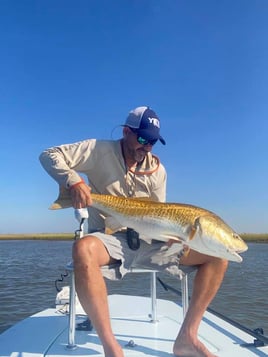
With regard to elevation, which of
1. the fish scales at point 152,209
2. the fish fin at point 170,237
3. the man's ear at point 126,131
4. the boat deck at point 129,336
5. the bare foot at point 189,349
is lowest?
the boat deck at point 129,336

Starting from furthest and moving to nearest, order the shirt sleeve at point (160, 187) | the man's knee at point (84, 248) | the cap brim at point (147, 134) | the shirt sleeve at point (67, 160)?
the shirt sleeve at point (160, 187)
the cap brim at point (147, 134)
the shirt sleeve at point (67, 160)
the man's knee at point (84, 248)

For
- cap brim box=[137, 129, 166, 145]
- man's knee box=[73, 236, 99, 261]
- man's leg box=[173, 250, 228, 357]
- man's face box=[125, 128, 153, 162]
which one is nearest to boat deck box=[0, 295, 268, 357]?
man's leg box=[173, 250, 228, 357]

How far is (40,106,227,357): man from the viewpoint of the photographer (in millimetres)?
2490

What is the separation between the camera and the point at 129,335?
131 inches

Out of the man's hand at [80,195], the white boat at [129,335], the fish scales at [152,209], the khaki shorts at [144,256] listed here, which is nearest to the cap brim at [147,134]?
the fish scales at [152,209]

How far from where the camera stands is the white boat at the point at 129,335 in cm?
288

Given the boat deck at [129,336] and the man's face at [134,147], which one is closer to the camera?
the boat deck at [129,336]

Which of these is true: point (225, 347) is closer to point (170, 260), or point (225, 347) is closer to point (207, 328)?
point (207, 328)

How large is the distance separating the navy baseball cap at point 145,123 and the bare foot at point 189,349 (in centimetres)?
158

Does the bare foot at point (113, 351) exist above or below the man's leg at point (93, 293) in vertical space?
below

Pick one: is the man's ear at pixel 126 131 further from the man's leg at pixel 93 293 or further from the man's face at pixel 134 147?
the man's leg at pixel 93 293

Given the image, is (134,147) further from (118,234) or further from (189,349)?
(189,349)

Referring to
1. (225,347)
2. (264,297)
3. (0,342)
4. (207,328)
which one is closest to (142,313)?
(207,328)

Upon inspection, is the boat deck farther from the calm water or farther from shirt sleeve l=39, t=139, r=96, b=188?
the calm water
